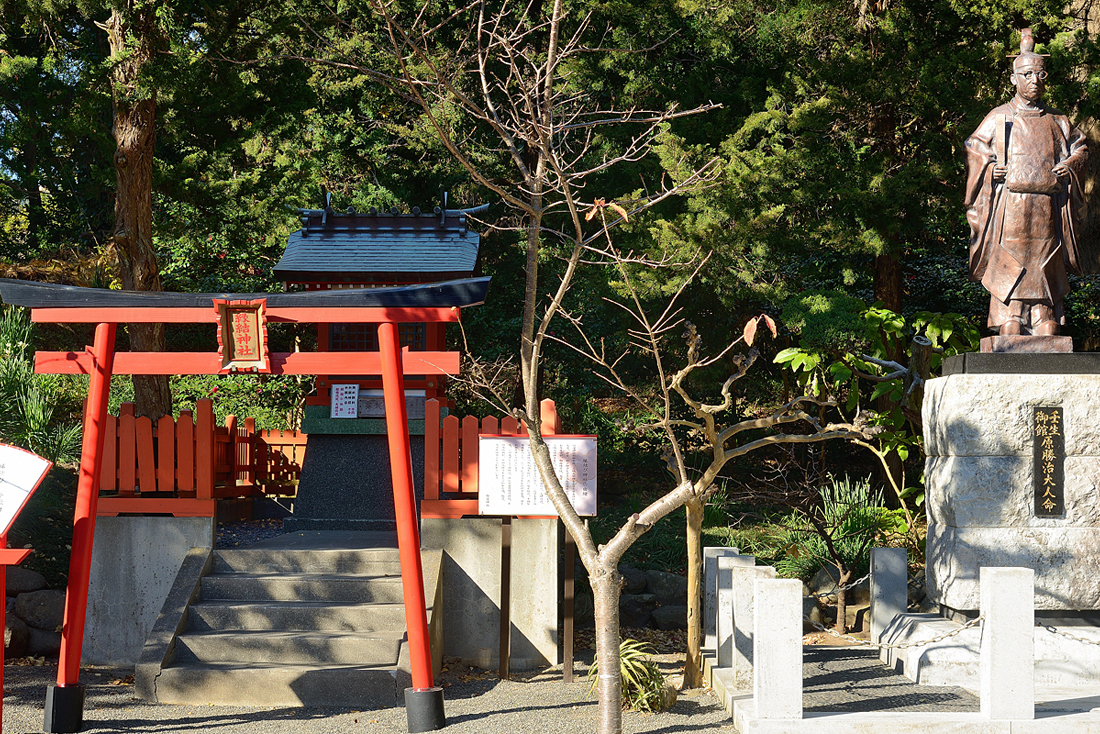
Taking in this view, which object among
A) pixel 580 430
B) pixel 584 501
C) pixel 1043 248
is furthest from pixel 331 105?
pixel 1043 248

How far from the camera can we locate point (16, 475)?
5.29 m

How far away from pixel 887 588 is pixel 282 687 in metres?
4.97

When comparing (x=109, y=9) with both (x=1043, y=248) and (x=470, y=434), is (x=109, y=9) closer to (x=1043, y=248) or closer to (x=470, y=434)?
(x=470, y=434)

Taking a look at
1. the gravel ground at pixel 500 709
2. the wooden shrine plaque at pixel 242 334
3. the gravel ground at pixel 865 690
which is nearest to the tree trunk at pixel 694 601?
the gravel ground at pixel 500 709

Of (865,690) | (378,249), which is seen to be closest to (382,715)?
(865,690)

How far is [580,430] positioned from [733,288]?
5.92 metres

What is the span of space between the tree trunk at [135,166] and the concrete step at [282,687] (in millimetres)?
4429

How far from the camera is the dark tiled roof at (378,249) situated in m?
11.5

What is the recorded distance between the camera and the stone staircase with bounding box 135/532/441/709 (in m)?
6.51

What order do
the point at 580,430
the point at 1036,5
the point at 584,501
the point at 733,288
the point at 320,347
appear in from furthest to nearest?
Answer: the point at 580,430 < the point at 320,347 < the point at 733,288 < the point at 1036,5 < the point at 584,501

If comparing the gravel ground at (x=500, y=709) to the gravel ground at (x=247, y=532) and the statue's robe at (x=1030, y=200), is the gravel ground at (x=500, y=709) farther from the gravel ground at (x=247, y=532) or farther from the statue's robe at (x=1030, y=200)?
the statue's robe at (x=1030, y=200)

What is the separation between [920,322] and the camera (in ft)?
34.4

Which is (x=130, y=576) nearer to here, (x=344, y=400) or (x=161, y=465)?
(x=161, y=465)

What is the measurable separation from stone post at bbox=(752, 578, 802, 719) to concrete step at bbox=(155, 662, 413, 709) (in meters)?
2.71
